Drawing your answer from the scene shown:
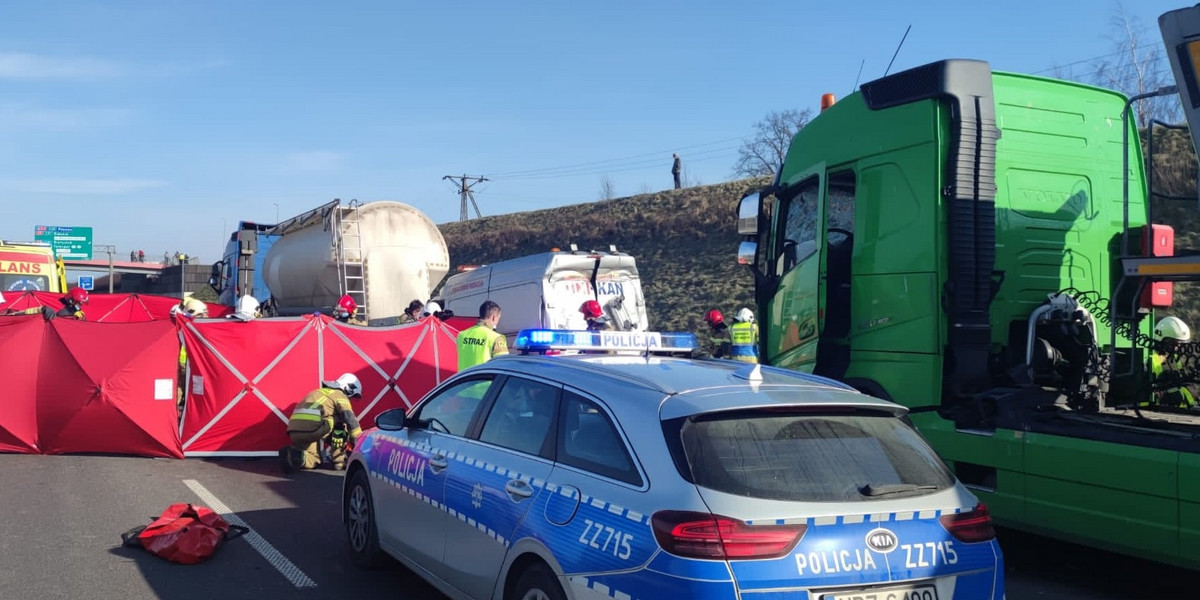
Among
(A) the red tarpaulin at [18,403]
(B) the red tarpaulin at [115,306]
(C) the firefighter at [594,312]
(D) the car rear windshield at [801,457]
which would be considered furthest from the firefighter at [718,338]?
(B) the red tarpaulin at [115,306]

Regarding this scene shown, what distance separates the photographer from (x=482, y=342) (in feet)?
31.5

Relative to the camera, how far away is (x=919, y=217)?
22.4 feet

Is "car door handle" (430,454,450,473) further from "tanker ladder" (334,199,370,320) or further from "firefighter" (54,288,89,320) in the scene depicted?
"tanker ladder" (334,199,370,320)

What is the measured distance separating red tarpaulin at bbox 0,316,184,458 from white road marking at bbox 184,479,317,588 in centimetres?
178

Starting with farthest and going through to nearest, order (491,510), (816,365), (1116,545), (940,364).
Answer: (816,365) → (940,364) → (1116,545) → (491,510)

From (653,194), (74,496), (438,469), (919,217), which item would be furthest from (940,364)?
(653,194)

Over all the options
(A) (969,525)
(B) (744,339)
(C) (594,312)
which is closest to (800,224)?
(B) (744,339)

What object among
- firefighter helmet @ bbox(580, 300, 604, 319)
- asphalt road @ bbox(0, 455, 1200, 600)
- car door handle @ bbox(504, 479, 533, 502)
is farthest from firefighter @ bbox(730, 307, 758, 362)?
car door handle @ bbox(504, 479, 533, 502)

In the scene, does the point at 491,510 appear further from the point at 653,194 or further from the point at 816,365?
the point at 653,194

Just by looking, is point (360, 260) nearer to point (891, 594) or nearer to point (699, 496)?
point (699, 496)

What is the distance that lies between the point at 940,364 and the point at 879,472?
11.0ft

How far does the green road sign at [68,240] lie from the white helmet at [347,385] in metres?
55.1

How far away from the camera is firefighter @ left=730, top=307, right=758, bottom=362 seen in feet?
40.7

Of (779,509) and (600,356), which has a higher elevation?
(600,356)
